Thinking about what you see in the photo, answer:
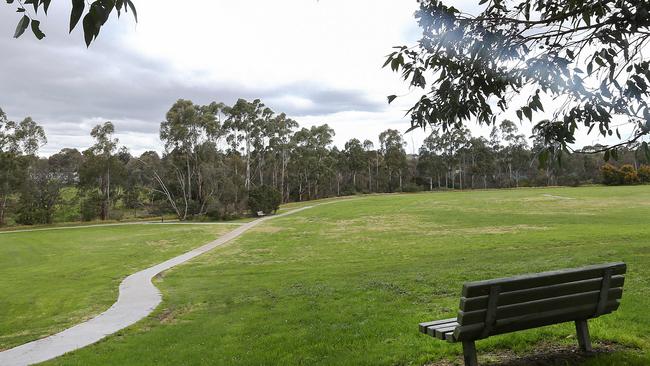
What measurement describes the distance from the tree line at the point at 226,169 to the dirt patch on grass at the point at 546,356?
76.4 ft

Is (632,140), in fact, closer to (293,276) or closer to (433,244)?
(293,276)

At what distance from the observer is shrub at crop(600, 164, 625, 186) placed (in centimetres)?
7868

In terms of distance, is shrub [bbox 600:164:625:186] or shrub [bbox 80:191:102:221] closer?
Result: shrub [bbox 80:191:102:221]

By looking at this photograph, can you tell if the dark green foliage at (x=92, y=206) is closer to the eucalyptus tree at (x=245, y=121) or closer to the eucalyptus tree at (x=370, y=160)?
the eucalyptus tree at (x=245, y=121)

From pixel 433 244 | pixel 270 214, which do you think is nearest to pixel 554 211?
pixel 433 244

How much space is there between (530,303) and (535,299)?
70 mm

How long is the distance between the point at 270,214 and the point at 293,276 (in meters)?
38.9

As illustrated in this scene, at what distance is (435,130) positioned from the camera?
14.5ft

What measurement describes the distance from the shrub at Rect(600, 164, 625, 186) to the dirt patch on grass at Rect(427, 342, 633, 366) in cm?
8725

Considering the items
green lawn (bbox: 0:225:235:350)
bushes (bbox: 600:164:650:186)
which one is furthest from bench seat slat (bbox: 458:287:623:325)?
bushes (bbox: 600:164:650:186)

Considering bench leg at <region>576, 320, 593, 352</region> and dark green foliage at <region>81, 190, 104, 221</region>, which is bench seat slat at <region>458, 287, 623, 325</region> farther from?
dark green foliage at <region>81, 190, 104, 221</region>

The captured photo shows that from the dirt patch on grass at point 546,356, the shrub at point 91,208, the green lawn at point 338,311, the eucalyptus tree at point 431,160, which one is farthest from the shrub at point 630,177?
the dirt patch on grass at point 546,356

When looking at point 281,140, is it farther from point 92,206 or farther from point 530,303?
point 530,303

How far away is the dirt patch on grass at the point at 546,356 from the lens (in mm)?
4167
